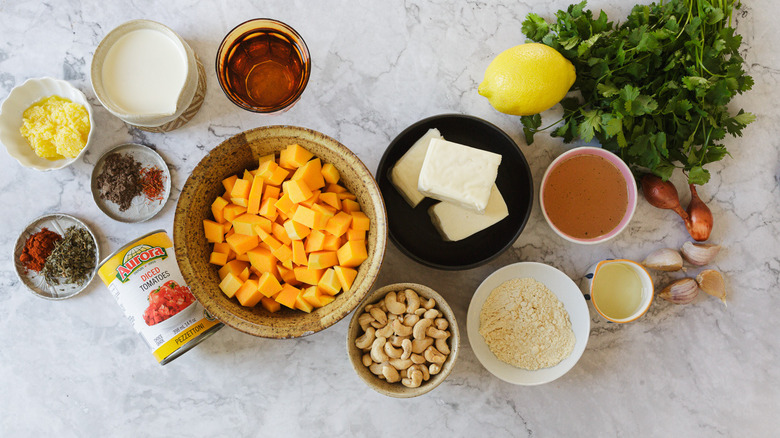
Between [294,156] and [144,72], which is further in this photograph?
[144,72]

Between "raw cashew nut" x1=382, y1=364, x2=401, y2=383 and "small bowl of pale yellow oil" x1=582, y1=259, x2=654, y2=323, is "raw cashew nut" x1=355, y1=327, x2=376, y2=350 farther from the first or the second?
"small bowl of pale yellow oil" x1=582, y1=259, x2=654, y2=323

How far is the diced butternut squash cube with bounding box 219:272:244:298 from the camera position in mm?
1242

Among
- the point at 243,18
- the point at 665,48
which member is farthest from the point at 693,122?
the point at 243,18

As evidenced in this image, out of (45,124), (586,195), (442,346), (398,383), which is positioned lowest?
(398,383)

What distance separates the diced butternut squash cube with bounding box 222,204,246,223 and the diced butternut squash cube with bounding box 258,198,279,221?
6 centimetres

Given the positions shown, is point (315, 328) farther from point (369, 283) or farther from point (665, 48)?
point (665, 48)

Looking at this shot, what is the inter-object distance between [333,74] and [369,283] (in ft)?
2.35

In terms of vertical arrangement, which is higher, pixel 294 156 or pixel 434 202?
pixel 294 156

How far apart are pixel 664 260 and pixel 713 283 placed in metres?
0.18

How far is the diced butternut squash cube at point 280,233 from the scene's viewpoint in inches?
49.7

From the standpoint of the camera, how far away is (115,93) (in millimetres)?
1421

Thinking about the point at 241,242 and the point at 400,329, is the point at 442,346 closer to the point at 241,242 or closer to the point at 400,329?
the point at 400,329

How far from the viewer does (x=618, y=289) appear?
5.01 feet

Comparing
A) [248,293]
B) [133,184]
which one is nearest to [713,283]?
[248,293]
